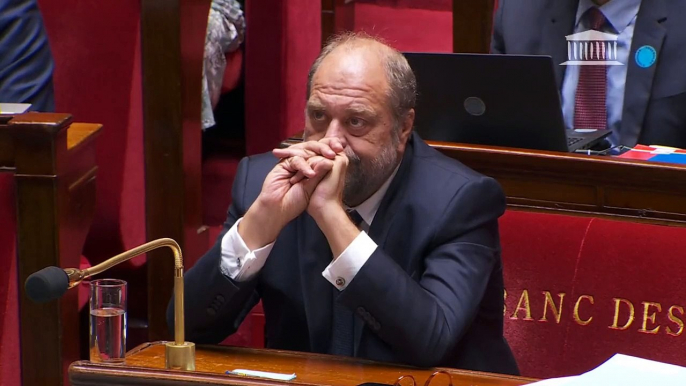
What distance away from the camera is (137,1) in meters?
2.49

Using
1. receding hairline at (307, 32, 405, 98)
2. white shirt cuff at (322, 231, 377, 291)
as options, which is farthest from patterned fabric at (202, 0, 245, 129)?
white shirt cuff at (322, 231, 377, 291)

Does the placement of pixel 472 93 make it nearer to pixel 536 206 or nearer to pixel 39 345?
pixel 536 206

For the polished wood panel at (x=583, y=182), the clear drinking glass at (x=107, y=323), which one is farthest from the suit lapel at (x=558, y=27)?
the clear drinking glass at (x=107, y=323)

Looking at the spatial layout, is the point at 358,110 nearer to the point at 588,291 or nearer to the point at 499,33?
the point at 588,291

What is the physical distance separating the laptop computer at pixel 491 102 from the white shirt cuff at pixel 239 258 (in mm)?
577

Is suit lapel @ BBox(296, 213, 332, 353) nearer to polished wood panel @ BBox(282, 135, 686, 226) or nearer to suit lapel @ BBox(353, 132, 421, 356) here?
suit lapel @ BBox(353, 132, 421, 356)

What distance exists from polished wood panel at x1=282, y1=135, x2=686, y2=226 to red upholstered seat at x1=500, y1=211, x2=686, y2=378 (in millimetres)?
92

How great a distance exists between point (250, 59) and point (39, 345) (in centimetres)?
167

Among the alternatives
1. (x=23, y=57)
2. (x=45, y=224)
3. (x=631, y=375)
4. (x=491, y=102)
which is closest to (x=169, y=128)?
(x=23, y=57)

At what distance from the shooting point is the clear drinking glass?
47.4 inches

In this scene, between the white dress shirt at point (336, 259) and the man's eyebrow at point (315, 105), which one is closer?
the white dress shirt at point (336, 259)

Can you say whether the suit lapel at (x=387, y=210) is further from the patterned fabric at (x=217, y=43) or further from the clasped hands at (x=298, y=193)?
the patterned fabric at (x=217, y=43)

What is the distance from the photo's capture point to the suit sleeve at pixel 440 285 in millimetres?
1368

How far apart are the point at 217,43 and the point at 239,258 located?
1774mm
